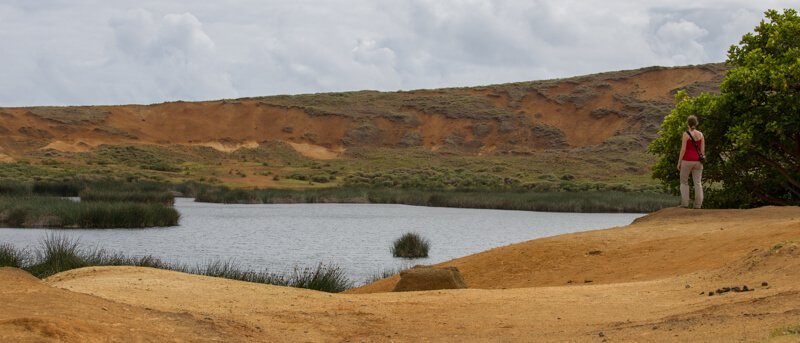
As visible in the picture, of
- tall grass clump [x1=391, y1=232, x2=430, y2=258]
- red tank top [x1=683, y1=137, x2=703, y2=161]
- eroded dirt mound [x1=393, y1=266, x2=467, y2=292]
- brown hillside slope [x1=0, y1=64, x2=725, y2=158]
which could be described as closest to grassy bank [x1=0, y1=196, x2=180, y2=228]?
tall grass clump [x1=391, y1=232, x2=430, y2=258]

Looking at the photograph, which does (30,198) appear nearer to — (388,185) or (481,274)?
(481,274)

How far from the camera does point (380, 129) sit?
81688 millimetres

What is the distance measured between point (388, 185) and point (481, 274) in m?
44.5

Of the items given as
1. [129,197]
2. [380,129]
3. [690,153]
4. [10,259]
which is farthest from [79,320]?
[380,129]

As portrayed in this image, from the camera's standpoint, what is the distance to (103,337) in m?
6.88

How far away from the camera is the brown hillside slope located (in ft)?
254

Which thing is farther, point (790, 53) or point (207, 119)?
point (207, 119)

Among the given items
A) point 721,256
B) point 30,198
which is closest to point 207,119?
point 30,198

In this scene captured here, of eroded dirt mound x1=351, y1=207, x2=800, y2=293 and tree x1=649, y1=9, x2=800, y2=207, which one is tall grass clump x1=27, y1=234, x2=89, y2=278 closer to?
eroded dirt mound x1=351, y1=207, x2=800, y2=293

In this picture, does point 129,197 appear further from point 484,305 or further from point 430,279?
point 484,305

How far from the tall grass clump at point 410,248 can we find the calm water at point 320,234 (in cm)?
29

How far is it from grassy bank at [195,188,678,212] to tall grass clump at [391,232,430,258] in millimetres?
19892

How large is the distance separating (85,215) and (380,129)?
2128 inches

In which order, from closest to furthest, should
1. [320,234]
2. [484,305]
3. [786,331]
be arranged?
[786,331], [484,305], [320,234]
